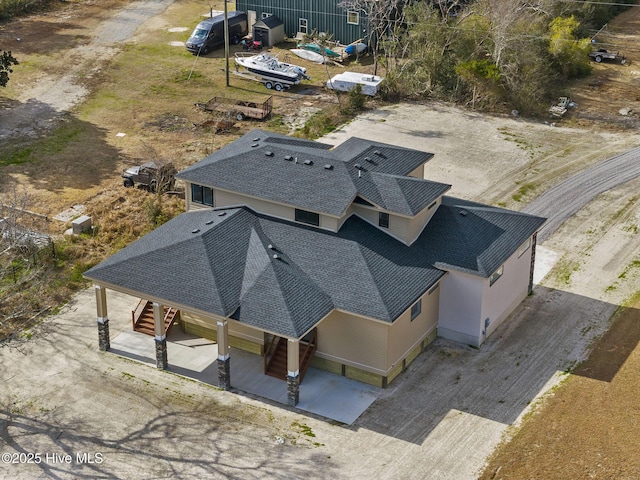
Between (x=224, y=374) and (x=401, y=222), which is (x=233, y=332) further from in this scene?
(x=401, y=222)

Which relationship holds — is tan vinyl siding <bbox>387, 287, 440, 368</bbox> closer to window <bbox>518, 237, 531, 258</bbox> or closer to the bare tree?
window <bbox>518, 237, 531, 258</bbox>

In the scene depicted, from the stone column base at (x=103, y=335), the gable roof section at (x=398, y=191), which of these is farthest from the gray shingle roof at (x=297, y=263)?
the stone column base at (x=103, y=335)

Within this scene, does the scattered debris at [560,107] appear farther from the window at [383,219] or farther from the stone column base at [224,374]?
the stone column base at [224,374]

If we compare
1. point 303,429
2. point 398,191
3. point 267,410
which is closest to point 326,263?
point 398,191

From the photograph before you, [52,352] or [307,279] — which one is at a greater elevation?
[307,279]

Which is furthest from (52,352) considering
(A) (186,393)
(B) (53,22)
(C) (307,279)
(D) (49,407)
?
(B) (53,22)

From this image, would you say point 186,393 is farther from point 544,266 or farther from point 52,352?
point 544,266
